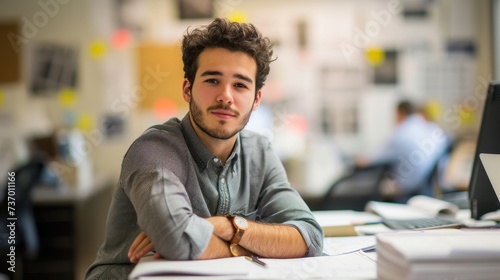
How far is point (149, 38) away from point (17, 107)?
1.27 meters

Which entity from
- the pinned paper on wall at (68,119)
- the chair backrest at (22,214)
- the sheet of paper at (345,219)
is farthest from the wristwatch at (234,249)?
the pinned paper on wall at (68,119)

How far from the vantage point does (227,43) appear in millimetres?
1583

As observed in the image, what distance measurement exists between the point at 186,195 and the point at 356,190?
2109mm

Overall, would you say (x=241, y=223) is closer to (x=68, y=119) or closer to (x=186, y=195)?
(x=186, y=195)

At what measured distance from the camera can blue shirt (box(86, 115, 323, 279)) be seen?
1.37 metres

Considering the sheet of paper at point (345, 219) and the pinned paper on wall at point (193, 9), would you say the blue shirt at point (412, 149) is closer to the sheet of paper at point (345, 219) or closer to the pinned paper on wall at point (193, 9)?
the pinned paper on wall at point (193, 9)

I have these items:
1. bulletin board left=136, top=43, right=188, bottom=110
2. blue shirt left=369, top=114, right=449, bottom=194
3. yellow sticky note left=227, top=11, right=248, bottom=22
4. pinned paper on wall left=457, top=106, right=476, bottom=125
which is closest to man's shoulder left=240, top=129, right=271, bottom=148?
blue shirt left=369, top=114, right=449, bottom=194

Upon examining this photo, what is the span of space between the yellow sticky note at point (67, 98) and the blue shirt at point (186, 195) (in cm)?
369

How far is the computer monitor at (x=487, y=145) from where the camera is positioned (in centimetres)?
179

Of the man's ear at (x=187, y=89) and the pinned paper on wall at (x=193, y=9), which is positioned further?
the pinned paper on wall at (x=193, y=9)

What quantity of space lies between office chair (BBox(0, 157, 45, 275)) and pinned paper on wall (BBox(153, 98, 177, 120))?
1.50 m

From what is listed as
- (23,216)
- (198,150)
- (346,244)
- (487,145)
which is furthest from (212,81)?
(23,216)

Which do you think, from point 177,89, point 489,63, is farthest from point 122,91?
point 489,63

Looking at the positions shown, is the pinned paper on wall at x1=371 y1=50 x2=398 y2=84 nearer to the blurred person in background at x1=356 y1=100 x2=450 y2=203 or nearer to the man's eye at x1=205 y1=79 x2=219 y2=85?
the blurred person in background at x1=356 y1=100 x2=450 y2=203
